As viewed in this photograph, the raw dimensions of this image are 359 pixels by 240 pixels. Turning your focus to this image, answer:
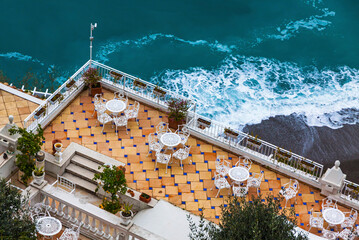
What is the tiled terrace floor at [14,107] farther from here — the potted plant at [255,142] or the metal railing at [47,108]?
the potted plant at [255,142]

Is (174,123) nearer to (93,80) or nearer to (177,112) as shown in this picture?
(177,112)

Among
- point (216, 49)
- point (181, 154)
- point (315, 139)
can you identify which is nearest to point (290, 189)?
point (181, 154)

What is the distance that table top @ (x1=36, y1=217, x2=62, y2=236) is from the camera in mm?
15827

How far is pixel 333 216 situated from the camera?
18656 mm

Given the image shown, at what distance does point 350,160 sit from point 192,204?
11130mm

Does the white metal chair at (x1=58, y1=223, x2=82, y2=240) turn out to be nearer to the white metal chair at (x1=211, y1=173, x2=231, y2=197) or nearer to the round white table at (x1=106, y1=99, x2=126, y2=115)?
the white metal chair at (x1=211, y1=173, x2=231, y2=197)

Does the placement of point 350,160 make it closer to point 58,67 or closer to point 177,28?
point 177,28

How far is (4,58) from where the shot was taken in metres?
30.9

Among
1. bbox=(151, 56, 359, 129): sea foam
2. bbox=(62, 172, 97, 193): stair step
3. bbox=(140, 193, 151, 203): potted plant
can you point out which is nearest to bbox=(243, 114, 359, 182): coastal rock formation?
bbox=(151, 56, 359, 129): sea foam

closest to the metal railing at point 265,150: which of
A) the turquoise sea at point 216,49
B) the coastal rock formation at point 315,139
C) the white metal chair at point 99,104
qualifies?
the white metal chair at point 99,104

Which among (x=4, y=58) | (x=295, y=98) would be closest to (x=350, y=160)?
(x=295, y=98)

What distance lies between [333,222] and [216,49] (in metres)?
16.0

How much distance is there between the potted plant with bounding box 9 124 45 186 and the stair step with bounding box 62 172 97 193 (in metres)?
1.30

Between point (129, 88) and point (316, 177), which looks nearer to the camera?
point (316, 177)
